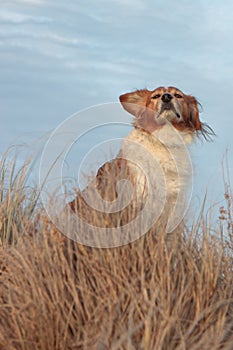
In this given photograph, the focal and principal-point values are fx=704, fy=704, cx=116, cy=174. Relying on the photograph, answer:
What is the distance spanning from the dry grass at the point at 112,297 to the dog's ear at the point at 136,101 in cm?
281

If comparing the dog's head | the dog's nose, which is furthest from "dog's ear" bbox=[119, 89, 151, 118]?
the dog's nose

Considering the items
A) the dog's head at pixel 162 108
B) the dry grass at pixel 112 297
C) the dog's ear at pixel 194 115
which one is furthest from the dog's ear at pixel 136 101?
the dry grass at pixel 112 297

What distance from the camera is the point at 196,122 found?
27.9 ft

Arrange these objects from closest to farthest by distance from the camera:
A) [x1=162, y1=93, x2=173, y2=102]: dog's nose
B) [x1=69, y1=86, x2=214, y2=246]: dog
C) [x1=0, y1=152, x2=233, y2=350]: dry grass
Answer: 1. [x1=0, y1=152, x2=233, y2=350]: dry grass
2. [x1=69, y1=86, x2=214, y2=246]: dog
3. [x1=162, y1=93, x2=173, y2=102]: dog's nose

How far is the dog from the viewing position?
19.5 feet

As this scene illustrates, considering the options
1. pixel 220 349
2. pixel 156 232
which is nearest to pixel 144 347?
pixel 220 349

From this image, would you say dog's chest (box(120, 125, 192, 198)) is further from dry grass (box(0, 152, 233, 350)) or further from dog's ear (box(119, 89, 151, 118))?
dry grass (box(0, 152, 233, 350))

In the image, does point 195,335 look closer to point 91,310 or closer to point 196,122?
point 91,310

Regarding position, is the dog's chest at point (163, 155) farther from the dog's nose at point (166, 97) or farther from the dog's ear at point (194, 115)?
the dog's nose at point (166, 97)

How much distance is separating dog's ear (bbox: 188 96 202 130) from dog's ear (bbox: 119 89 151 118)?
55 centimetres

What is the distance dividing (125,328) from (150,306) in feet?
0.78

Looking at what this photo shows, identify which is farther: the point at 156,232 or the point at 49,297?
the point at 156,232

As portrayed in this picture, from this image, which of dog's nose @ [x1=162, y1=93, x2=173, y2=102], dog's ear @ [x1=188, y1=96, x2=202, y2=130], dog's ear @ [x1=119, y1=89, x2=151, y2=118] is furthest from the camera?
dog's ear @ [x1=188, y1=96, x2=202, y2=130]

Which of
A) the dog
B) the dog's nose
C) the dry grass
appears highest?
the dog's nose
